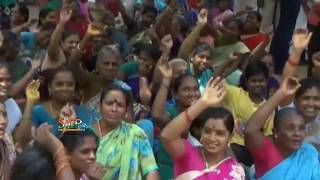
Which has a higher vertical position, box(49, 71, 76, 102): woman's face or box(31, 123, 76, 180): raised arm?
box(49, 71, 76, 102): woman's face

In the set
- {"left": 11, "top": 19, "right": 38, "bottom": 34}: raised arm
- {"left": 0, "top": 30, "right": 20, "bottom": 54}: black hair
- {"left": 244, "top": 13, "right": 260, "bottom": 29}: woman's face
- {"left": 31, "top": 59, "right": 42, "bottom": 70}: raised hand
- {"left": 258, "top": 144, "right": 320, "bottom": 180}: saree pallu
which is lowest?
{"left": 258, "top": 144, "right": 320, "bottom": 180}: saree pallu

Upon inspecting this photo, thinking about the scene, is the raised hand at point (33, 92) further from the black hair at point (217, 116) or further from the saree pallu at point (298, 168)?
the saree pallu at point (298, 168)

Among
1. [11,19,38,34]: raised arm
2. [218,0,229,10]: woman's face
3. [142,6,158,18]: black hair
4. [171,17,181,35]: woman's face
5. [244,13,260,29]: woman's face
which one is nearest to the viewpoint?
[11,19,38,34]: raised arm

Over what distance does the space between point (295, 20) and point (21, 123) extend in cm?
464

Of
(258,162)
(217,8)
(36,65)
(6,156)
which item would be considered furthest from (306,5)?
(6,156)

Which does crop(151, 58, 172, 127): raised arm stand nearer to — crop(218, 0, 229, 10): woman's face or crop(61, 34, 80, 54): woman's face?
crop(61, 34, 80, 54): woman's face

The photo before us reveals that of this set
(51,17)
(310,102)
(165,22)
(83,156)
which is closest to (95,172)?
(83,156)

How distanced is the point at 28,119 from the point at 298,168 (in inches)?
65.0

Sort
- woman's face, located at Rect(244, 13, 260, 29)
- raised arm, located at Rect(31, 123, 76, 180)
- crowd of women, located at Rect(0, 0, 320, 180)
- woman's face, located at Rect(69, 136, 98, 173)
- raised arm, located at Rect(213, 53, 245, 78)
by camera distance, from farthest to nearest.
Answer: woman's face, located at Rect(244, 13, 260, 29) < raised arm, located at Rect(213, 53, 245, 78) < crowd of women, located at Rect(0, 0, 320, 180) < woman's face, located at Rect(69, 136, 98, 173) < raised arm, located at Rect(31, 123, 76, 180)

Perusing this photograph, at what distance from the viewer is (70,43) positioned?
5.98 metres

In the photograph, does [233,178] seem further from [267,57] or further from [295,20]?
[295,20]

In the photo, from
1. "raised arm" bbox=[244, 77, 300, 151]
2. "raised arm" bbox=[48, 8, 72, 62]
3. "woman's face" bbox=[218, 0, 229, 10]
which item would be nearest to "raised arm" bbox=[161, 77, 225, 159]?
"raised arm" bbox=[244, 77, 300, 151]

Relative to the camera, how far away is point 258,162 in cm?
407

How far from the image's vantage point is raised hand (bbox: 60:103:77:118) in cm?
445
